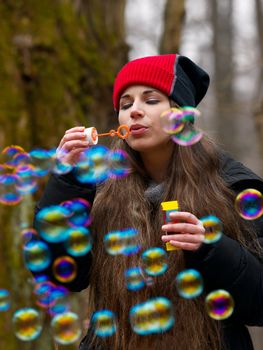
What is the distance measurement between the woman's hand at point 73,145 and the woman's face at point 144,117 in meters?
0.18

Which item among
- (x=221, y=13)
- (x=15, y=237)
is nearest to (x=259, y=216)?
(x=15, y=237)

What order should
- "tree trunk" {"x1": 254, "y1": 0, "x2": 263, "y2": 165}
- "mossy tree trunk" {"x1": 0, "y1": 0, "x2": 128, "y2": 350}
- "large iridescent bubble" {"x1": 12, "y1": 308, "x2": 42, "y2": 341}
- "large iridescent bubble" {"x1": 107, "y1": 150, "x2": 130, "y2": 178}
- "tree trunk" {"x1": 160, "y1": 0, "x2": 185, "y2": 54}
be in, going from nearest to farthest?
"large iridescent bubble" {"x1": 107, "y1": 150, "x2": 130, "y2": 178}, "large iridescent bubble" {"x1": 12, "y1": 308, "x2": 42, "y2": 341}, "mossy tree trunk" {"x1": 0, "y1": 0, "x2": 128, "y2": 350}, "tree trunk" {"x1": 254, "y1": 0, "x2": 263, "y2": 165}, "tree trunk" {"x1": 160, "y1": 0, "x2": 185, "y2": 54}

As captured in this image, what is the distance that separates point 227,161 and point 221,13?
39.2 ft

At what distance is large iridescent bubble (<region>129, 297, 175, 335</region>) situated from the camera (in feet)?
6.30

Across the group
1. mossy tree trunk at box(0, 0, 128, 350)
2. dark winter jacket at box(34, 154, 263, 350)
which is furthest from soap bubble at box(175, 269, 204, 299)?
mossy tree trunk at box(0, 0, 128, 350)

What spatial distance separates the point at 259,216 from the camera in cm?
208

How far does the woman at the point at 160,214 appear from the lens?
1.86 m

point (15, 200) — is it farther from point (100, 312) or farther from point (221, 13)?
point (221, 13)

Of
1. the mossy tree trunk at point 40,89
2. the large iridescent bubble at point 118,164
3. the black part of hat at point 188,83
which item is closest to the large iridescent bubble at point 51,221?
the large iridescent bubble at point 118,164

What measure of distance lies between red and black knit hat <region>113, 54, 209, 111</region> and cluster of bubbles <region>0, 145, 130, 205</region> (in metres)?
0.23

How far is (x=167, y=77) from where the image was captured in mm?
2141

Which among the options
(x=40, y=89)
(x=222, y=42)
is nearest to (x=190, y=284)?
(x=40, y=89)

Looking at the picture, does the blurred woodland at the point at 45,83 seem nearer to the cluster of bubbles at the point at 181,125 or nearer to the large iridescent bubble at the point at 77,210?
the cluster of bubbles at the point at 181,125

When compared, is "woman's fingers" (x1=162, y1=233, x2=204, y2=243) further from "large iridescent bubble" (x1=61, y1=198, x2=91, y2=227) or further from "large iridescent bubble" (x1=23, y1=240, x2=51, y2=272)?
"large iridescent bubble" (x1=23, y1=240, x2=51, y2=272)
